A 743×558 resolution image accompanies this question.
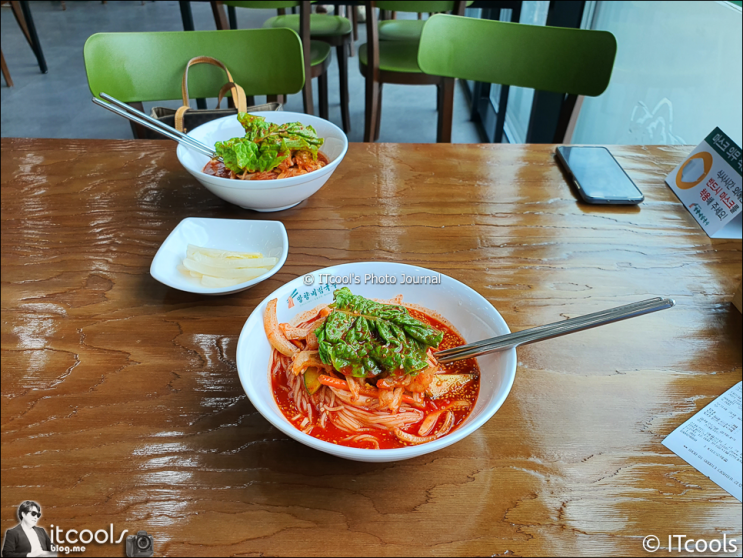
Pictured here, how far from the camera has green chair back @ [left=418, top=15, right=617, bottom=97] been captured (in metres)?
1.46

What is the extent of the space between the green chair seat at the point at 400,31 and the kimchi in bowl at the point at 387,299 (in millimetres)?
2487

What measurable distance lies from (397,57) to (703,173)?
6.28 feet

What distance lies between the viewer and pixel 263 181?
0.96 metres

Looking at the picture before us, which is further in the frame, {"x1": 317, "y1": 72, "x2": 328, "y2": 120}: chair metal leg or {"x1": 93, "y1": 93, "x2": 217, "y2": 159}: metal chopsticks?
{"x1": 317, "y1": 72, "x2": 328, "y2": 120}: chair metal leg

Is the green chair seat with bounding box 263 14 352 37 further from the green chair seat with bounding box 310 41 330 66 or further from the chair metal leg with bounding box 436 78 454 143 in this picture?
the chair metal leg with bounding box 436 78 454 143

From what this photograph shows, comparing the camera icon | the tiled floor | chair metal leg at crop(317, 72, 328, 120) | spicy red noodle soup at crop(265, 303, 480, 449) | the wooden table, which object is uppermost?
spicy red noodle soup at crop(265, 303, 480, 449)

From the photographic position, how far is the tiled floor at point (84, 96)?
11.3ft

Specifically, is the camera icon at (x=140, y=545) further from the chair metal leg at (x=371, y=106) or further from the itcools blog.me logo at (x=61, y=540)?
the chair metal leg at (x=371, y=106)

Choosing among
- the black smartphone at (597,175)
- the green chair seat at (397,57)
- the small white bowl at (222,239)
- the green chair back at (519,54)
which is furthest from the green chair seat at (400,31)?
the small white bowl at (222,239)

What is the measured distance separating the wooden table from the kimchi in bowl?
0.23ft

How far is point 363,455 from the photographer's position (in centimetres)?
52

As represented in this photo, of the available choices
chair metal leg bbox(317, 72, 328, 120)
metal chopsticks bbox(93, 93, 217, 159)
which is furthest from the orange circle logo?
chair metal leg bbox(317, 72, 328, 120)

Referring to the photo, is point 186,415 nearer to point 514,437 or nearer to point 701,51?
point 514,437

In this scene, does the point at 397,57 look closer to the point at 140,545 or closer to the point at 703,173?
the point at 703,173
